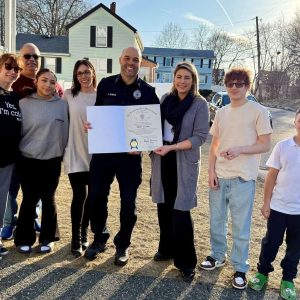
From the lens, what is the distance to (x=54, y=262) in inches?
155

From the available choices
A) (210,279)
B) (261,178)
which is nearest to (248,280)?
(210,279)

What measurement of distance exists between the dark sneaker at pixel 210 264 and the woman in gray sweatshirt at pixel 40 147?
1680mm

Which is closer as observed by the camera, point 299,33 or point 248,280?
point 248,280

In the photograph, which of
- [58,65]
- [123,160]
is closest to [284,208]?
[123,160]

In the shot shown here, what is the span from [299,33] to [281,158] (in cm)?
5233

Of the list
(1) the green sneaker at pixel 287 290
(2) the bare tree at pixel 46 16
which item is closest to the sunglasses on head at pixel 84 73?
(1) the green sneaker at pixel 287 290

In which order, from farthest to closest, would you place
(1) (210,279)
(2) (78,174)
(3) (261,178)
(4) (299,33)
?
(4) (299,33)
(3) (261,178)
(2) (78,174)
(1) (210,279)

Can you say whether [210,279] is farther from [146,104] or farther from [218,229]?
[146,104]

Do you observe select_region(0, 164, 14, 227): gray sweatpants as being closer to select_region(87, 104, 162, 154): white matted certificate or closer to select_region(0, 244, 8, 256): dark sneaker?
select_region(0, 244, 8, 256): dark sneaker

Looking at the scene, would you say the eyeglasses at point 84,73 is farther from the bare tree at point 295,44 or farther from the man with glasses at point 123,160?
the bare tree at point 295,44

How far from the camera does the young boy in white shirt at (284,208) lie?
133 inches

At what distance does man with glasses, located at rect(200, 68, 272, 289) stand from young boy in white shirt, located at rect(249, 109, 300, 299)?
0.15 meters

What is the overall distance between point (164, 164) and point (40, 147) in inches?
49.4

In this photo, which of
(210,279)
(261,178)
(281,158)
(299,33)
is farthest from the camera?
(299,33)
